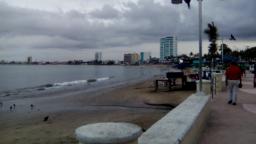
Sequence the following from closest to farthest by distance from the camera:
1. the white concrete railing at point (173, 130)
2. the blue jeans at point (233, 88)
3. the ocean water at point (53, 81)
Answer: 1. the white concrete railing at point (173, 130)
2. the blue jeans at point (233, 88)
3. the ocean water at point (53, 81)

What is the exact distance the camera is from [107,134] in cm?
289

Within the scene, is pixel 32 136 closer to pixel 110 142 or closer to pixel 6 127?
pixel 6 127

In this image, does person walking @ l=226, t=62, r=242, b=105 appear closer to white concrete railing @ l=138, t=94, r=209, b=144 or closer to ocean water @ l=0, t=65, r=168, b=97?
white concrete railing @ l=138, t=94, r=209, b=144

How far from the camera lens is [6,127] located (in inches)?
658

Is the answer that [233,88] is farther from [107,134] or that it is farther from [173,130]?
[107,134]

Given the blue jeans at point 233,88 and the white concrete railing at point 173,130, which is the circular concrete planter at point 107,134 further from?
the blue jeans at point 233,88

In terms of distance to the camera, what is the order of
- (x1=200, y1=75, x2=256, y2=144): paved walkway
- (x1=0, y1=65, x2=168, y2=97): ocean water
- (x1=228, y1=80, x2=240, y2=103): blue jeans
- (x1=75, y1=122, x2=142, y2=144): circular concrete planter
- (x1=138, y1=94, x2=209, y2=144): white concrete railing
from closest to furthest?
(x1=75, y1=122, x2=142, y2=144): circular concrete planter < (x1=138, y1=94, x2=209, y2=144): white concrete railing < (x1=200, y1=75, x2=256, y2=144): paved walkway < (x1=228, y1=80, x2=240, y2=103): blue jeans < (x1=0, y1=65, x2=168, y2=97): ocean water

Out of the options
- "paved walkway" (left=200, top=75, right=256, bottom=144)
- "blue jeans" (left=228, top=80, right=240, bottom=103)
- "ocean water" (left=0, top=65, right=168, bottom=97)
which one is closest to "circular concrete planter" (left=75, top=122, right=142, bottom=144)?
"paved walkway" (left=200, top=75, right=256, bottom=144)

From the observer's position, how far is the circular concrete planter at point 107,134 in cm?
283

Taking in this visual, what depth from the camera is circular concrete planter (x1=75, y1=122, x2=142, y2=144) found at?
2.83m

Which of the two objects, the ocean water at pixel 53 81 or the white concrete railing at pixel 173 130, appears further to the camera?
the ocean water at pixel 53 81

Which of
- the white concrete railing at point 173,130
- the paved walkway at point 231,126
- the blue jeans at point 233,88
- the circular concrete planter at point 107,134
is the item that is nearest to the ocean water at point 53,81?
the blue jeans at point 233,88

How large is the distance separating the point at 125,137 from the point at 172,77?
79.2 feet

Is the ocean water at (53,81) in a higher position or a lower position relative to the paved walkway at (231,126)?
lower
